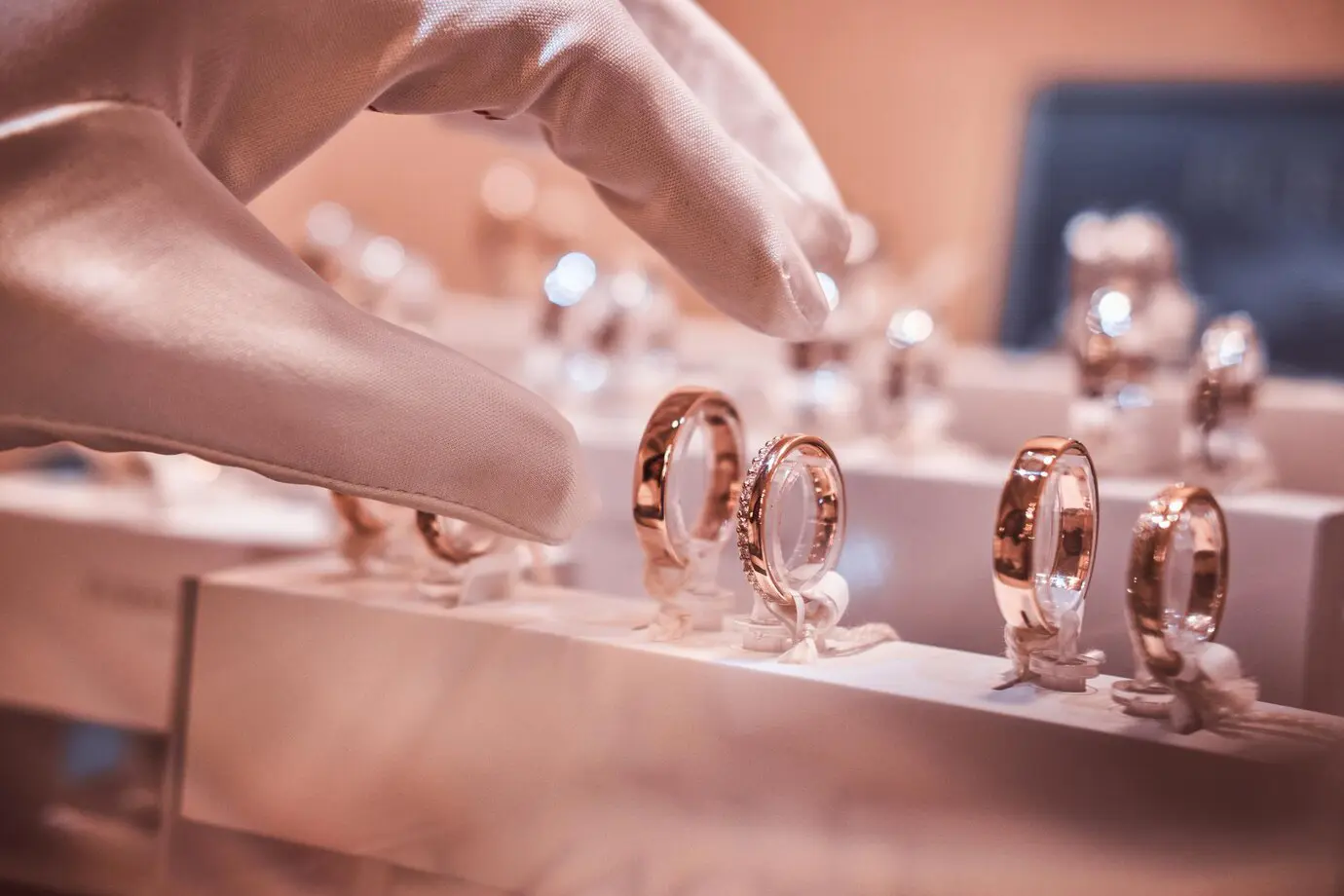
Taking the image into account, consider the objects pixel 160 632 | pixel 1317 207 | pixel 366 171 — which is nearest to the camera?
pixel 160 632

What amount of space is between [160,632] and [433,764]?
0.21 metres

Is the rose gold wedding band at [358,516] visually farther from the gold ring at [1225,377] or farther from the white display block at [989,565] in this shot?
the gold ring at [1225,377]

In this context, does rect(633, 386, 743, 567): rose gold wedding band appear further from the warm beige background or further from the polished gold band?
the warm beige background

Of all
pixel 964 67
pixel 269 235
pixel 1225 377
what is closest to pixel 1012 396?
pixel 1225 377

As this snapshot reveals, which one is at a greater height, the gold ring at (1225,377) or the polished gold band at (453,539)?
the gold ring at (1225,377)

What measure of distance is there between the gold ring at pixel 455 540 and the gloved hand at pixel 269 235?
0.30ft

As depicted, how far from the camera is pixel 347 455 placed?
0.33m

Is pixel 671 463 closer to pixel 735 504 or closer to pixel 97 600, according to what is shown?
pixel 735 504

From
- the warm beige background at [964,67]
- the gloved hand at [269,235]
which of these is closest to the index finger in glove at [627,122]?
the gloved hand at [269,235]

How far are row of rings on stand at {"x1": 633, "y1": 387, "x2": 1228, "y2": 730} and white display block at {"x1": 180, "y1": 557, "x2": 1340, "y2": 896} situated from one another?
0.02m

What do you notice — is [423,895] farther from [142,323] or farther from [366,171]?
[366,171]

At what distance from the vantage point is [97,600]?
1.95 ft

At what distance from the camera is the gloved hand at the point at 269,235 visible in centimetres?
31

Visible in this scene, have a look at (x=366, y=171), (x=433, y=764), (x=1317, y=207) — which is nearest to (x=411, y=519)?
(x=433, y=764)
